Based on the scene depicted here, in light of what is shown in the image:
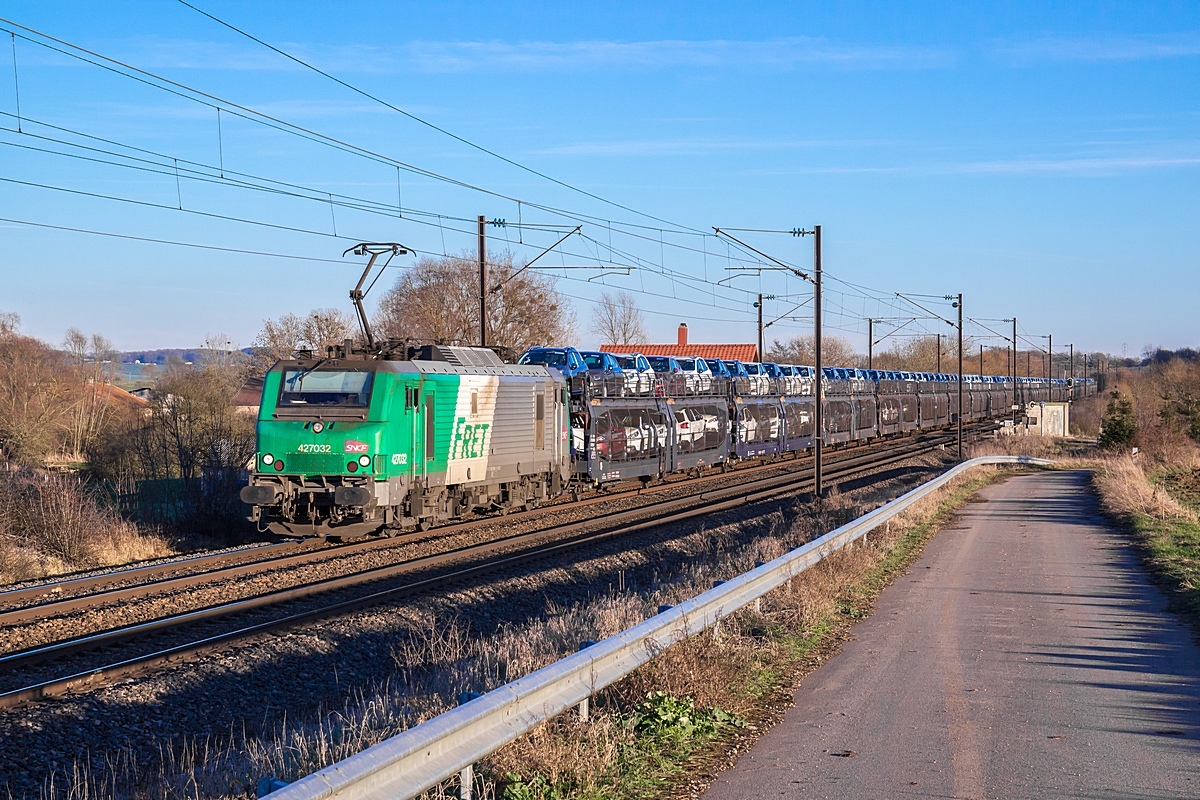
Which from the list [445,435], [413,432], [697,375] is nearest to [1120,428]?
[697,375]

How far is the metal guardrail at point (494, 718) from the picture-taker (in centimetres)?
439

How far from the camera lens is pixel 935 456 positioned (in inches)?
1794

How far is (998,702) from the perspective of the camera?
767 cm

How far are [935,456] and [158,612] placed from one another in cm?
3835

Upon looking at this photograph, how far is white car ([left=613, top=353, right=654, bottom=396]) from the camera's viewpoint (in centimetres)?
2888

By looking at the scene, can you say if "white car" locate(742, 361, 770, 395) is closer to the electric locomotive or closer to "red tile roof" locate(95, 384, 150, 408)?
the electric locomotive

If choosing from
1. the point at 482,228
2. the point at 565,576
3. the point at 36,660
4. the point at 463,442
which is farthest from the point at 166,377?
the point at 36,660

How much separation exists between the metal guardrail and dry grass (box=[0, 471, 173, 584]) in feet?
44.1

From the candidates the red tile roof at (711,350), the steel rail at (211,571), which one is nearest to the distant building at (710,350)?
the red tile roof at (711,350)

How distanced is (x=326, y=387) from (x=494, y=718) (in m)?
13.8

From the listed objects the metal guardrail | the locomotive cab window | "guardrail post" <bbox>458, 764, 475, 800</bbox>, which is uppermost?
the locomotive cab window

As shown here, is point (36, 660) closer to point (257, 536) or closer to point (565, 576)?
point (565, 576)

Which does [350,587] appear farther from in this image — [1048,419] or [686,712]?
[1048,419]

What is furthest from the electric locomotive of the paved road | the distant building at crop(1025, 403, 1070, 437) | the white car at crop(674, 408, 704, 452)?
the distant building at crop(1025, 403, 1070, 437)
